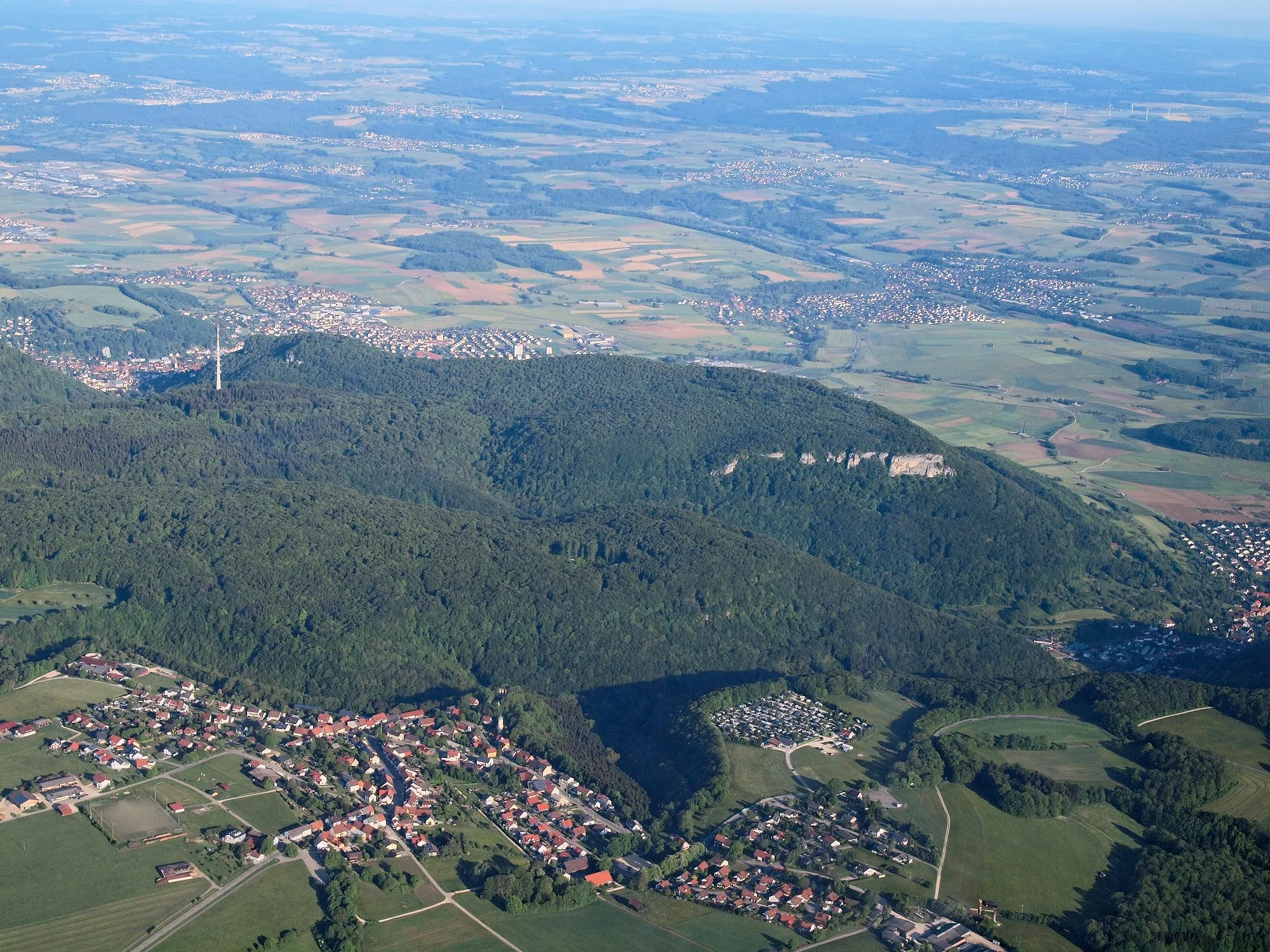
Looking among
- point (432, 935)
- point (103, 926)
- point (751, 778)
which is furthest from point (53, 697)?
point (751, 778)

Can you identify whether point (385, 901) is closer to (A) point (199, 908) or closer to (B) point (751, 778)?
(A) point (199, 908)

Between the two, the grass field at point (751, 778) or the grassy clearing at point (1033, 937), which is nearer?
the grassy clearing at point (1033, 937)

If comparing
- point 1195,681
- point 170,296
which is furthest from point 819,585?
point 170,296

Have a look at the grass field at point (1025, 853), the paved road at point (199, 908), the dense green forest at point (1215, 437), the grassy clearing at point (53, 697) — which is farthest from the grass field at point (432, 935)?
the dense green forest at point (1215, 437)

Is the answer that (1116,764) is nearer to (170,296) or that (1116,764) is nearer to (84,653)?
(84,653)

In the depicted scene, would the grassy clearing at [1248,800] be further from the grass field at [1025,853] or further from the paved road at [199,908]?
the paved road at [199,908]

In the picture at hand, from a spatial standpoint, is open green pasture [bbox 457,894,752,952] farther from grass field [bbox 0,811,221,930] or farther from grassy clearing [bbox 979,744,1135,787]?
grassy clearing [bbox 979,744,1135,787]
